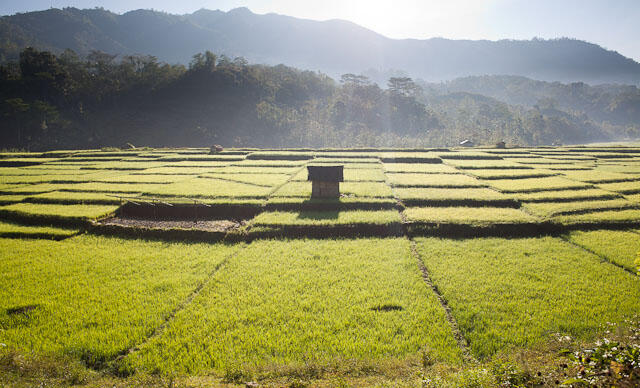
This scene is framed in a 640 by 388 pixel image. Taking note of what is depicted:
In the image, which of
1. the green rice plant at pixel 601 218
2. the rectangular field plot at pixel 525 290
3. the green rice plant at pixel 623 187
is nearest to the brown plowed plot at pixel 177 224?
the rectangular field plot at pixel 525 290

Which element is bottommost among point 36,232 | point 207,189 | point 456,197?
point 36,232

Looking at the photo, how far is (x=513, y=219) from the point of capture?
36.9 ft

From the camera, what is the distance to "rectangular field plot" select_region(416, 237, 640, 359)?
5.68m

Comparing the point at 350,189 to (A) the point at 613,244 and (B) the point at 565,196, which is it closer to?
(B) the point at 565,196

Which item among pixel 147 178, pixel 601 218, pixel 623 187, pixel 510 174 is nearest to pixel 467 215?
pixel 601 218

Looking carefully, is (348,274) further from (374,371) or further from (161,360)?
(161,360)

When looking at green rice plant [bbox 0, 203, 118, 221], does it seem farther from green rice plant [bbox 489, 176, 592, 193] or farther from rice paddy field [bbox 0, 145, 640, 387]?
green rice plant [bbox 489, 176, 592, 193]

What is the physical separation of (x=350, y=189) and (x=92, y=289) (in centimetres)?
1112

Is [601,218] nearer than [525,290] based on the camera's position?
No

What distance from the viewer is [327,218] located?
38.5ft

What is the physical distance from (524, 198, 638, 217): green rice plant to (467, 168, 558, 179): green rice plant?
5.84 metres

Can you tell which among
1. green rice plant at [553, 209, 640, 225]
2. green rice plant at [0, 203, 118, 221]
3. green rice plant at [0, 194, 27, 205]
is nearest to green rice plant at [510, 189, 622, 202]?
green rice plant at [553, 209, 640, 225]

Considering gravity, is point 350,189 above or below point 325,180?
below

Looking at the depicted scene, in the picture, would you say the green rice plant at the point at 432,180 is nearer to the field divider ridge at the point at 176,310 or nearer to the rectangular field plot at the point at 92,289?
the rectangular field plot at the point at 92,289
